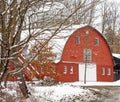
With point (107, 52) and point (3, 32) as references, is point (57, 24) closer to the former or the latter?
point (3, 32)

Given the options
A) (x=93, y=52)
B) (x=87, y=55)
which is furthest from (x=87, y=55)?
(x=93, y=52)

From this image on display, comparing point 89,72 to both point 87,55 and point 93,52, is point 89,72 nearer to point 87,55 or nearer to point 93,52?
point 87,55

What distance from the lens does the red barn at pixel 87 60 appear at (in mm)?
50750

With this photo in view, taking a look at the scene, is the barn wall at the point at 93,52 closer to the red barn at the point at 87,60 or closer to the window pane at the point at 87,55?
the red barn at the point at 87,60

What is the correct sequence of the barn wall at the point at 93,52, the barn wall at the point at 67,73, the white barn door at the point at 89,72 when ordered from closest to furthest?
the barn wall at the point at 67,73
the barn wall at the point at 93,52
the white barn door at the point at 89,72

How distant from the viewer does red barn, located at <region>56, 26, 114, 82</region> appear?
5075 cm

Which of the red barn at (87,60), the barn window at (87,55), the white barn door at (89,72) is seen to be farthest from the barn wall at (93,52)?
the white barn door at (89,72)

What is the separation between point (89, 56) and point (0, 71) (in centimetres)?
4860

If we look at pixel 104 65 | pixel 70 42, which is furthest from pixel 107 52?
pixel 70 42

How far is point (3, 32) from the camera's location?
607 centimetres

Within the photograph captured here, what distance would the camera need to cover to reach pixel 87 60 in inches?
2124

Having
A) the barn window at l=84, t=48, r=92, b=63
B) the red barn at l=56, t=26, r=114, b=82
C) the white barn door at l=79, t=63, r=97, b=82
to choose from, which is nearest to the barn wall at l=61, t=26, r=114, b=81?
the red barn at l=56, t=26, r=114, b=82

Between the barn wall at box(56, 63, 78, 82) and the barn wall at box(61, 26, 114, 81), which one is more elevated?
the barn wall at box(61, 26, 114, 81)

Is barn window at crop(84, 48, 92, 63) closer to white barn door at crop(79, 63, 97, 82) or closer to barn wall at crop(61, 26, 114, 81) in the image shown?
barn wall at crop(61, 26, 114, 81)
